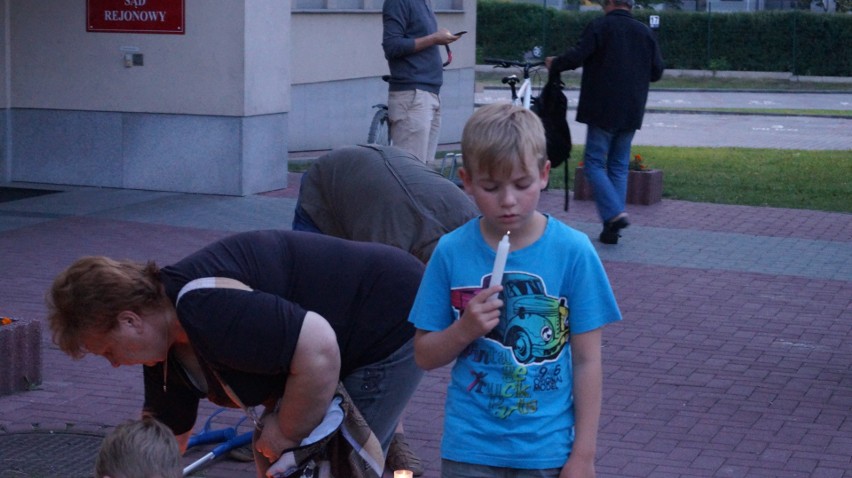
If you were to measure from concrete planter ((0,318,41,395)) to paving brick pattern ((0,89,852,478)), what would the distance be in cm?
6

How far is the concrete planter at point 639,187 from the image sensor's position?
39.8ft

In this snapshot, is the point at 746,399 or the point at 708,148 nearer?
the point at 746,399

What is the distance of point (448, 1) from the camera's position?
63.1 feet

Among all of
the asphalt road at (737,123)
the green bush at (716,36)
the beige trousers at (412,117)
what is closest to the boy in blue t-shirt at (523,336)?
the beige trousers at (412,117)

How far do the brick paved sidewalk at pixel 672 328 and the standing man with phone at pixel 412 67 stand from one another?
1.24 metres

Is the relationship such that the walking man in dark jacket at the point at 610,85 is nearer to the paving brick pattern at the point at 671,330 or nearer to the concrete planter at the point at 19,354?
the paving brick pattern at the point at 671,330

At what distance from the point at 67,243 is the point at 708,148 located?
11.2m

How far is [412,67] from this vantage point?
34.2 feet

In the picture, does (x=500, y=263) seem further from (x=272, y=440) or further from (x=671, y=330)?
(x=671, y=330)

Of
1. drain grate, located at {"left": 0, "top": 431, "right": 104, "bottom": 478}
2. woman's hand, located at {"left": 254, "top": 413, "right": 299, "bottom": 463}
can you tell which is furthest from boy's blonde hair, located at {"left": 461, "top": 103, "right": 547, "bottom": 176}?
drain grate, located at {"left": 0, "top": 431, "right": 104, "bottom": 478}

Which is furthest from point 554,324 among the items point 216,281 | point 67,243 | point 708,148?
point 708,148

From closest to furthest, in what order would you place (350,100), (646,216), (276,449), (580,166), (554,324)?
(554,324) < (276,449) < (646,216) < (580,166) < (350,100)

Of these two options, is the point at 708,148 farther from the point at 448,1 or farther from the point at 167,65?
the point at 167,65

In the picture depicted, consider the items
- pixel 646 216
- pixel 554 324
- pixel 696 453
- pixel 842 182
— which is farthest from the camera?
pixel 842 182
